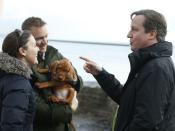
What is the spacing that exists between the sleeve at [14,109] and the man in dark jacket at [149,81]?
1.80 ft

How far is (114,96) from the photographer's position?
3029 mm

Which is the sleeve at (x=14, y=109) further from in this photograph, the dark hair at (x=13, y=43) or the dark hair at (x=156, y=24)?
the dark hair at (x=156, y=24)

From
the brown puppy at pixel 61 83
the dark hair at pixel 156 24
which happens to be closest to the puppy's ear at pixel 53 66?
the brown puppy at pixel 61 83

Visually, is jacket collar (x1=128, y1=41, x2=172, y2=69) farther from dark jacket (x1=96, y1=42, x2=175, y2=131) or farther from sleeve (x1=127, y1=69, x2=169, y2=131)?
sleeve (x1=127, y1=69, x2=169, y2=131)

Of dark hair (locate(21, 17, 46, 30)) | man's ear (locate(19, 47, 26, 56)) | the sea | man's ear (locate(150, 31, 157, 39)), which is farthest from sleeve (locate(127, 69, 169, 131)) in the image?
the sea

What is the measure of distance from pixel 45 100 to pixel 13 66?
397 mm

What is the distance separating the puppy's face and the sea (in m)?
2.42

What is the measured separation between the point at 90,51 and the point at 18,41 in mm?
3104

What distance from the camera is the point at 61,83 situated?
3.04 m

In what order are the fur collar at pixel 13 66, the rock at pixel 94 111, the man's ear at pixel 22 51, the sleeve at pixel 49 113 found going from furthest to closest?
1. the rock at pixel 94 111
2. the sleeve at pixel 49 113
3. the man's ear at pixel 22 51
4. the fur collar at pixel 13 66

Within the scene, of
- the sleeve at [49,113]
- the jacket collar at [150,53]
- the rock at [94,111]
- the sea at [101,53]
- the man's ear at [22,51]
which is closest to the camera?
the jacket collar at [150,53]

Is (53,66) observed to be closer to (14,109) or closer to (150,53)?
(14,109)

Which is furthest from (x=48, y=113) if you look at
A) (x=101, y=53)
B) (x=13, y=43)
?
(x=101, y=53)

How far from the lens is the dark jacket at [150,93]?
2.48 m
